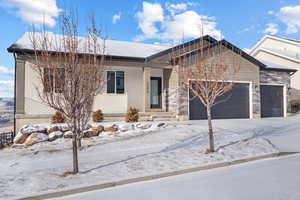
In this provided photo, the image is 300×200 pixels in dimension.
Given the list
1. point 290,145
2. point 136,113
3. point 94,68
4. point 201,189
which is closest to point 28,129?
point 136,113

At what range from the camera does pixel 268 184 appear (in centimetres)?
455

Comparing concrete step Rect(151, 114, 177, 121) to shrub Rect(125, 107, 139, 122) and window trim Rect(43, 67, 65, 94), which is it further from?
window trim Rect(43, 67, 65, 94)

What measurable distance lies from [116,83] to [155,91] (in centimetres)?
297

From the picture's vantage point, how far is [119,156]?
6785 mm

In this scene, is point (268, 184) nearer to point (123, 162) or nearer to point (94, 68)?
point (123, 162)

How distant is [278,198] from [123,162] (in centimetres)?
375

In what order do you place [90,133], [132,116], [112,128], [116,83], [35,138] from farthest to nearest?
[116,83] < [132,116] < [112,128] < [90,133] < [35,138]

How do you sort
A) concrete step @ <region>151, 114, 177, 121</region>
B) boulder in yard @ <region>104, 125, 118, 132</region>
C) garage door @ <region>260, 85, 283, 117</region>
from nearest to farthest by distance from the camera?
boulder in yard @ <region>104, 125, 118, 132</region> → concrete step @ <region>151, 114, 177, 121</region> → garage door @ <region>260, 85, 283, 117</region>

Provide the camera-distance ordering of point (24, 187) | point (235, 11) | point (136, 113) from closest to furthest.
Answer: point (24, 187)
point (136, 113)
point (235, 11)

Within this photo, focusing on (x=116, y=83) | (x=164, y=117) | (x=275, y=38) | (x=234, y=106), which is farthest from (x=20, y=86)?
(x=275, y=38)

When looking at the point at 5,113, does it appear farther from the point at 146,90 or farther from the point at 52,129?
the point at 146,90

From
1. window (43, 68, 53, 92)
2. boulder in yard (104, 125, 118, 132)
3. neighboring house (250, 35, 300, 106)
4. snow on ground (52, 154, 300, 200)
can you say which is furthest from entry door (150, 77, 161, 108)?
window (43, 68, 53, 92)

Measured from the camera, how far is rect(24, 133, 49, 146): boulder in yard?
9.01 meters

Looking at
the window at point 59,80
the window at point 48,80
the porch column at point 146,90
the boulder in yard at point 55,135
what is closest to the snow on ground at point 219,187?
the window at point 59,80
